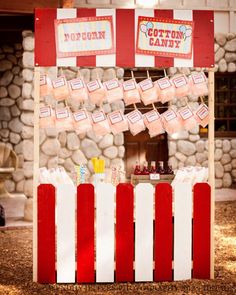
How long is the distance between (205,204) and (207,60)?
1103 millimetres

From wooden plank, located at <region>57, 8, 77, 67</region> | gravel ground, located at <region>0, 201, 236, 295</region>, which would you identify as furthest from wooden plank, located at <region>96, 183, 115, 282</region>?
wooden plank, located at <region>57, 8, 77, 67</region>

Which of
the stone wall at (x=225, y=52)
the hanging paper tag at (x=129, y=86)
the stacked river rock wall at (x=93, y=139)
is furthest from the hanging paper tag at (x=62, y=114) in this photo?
the stone wall at (x=225, y=52)

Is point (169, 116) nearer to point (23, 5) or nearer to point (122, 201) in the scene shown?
point (122, 201)

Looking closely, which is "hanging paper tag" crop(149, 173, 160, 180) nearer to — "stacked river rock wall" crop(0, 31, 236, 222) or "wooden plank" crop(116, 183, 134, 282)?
"stacked river rock wall" crop(0, 31, 236, 222)

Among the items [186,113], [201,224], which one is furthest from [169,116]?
[201,224]

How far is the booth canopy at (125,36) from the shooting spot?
13.4ft

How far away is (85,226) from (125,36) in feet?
4.82

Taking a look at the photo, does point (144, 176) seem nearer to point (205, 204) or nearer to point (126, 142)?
point (126, 142)

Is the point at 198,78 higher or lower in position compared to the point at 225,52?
lower

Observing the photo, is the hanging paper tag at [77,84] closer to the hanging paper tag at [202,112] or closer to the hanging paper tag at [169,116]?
the hanging paper tag at [169,116]

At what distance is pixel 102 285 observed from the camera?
4152mm

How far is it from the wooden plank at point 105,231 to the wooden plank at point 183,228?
19.1 inches

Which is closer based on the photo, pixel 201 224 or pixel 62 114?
pixel 201 224

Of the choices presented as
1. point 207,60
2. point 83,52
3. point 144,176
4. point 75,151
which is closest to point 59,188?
point 83,52
